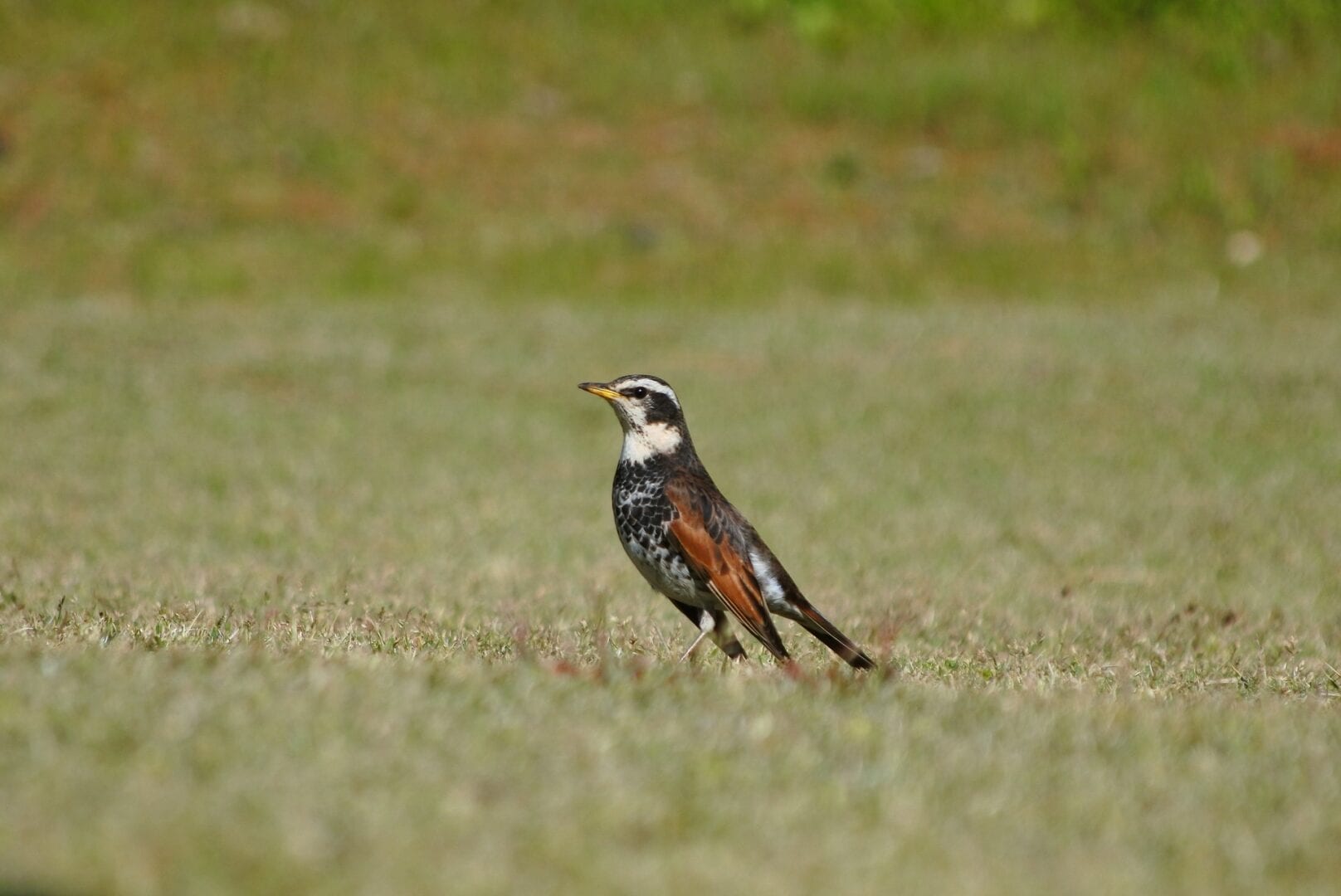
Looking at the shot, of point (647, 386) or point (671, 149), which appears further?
point (671, 149)

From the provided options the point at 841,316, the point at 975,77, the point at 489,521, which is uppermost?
the point at 975,77

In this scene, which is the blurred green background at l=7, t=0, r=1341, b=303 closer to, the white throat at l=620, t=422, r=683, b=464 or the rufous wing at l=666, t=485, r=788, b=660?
the white throat at l=620, t=422, r=683, b=464

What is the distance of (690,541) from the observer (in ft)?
20.7

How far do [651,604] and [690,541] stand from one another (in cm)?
244

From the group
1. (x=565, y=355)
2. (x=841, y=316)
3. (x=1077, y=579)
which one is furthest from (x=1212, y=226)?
(x=1077, y=579)

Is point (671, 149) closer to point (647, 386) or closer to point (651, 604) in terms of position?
point (651, 604)

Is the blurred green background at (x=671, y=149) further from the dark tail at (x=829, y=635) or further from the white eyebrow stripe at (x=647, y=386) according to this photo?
the dark tail at (x=829, y=635)

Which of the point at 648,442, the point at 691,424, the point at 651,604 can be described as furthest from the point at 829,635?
the point at 691,424

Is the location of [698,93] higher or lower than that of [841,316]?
higher

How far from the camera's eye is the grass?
12.4 ft

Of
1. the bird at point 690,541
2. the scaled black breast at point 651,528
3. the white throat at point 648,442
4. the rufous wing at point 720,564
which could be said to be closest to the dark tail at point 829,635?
the bird at point 690,541

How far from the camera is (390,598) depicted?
777 centimetres

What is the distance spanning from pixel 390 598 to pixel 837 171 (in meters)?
15.5

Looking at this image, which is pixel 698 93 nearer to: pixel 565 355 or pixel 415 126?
pixel 415 126
